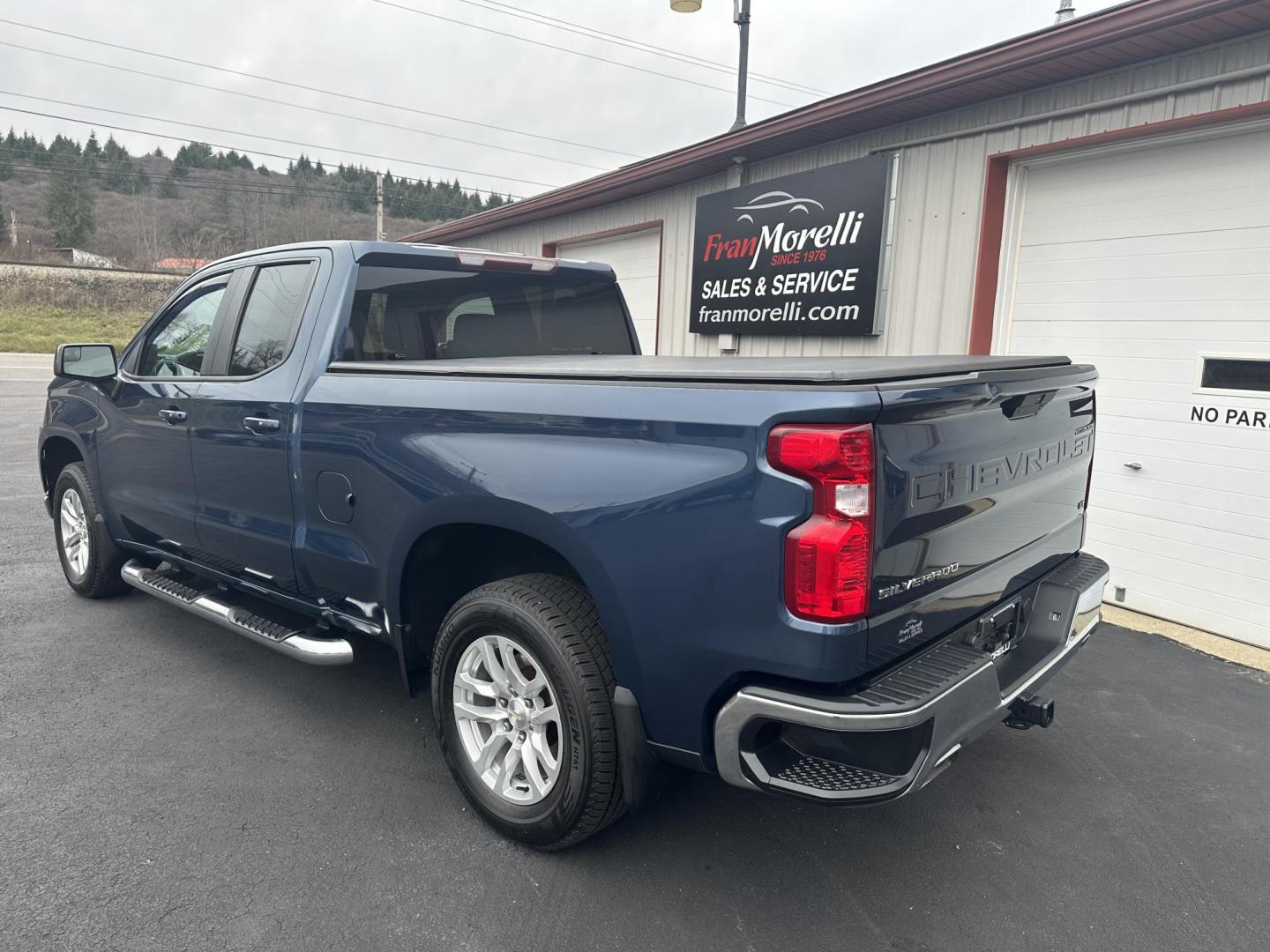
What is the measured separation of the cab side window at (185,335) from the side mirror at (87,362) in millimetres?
240

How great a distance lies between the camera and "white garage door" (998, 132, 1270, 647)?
→ 4883mm

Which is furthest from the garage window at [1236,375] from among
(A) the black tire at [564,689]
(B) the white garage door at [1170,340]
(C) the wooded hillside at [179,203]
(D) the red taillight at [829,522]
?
(C) the wooded hillside at [179,203]

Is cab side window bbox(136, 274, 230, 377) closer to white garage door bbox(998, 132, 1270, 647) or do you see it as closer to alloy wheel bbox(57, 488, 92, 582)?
alloy wheel bbox(57, 488, 92, 582)

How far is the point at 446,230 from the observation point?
14.3 metres

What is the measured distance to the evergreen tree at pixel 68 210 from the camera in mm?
72312

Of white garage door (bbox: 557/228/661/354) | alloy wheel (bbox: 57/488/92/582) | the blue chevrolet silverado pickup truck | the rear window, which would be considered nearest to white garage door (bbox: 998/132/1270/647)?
the blue chevrolet silverado pickup truck

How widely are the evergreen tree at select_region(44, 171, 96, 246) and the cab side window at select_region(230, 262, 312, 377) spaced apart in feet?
279

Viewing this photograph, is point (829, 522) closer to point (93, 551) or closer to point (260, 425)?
point (260, 425)

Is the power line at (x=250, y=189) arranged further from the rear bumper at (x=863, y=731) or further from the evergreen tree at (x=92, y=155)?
the rear bumper at (x=863, y=731)

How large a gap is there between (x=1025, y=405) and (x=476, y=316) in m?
2.43

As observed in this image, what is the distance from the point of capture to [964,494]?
2.31 metres

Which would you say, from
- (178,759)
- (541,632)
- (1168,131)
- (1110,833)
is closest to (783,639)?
(541,632)

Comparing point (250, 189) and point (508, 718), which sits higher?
point (250, 189)

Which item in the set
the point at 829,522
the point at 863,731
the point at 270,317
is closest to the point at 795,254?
the point at 270,317
